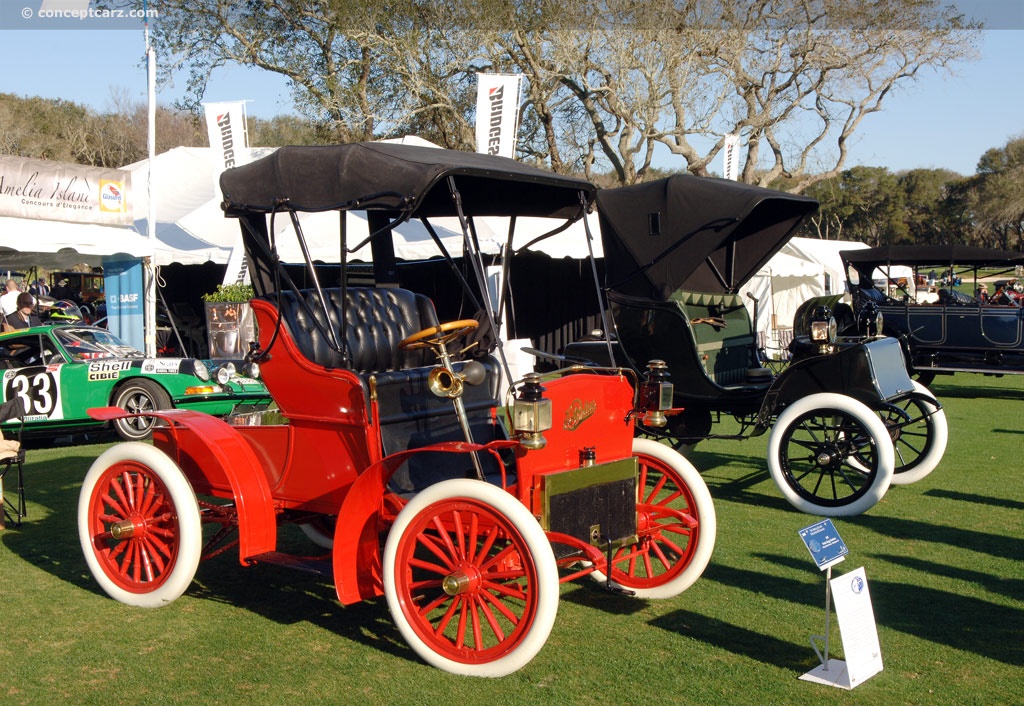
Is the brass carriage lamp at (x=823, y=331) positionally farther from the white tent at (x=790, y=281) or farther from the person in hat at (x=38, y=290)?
the person in hat at (x=38, y=290)

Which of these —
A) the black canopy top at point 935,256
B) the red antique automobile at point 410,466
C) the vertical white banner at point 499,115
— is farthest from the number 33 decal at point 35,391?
the black canopy top at point 935,256

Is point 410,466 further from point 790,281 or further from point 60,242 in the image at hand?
point 790,281

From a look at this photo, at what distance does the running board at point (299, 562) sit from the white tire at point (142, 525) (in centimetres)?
34

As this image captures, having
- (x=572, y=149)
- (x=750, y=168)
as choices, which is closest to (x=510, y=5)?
(x=572, y=149)

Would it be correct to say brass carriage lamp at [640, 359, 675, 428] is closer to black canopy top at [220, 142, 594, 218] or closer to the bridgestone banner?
black canopy top at [220, 142, 594, 218]

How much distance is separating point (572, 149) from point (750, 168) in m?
4.82

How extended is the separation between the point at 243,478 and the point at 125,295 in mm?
9737

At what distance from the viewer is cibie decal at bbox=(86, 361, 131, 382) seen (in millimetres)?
10031

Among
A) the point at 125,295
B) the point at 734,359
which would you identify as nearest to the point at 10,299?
the point at 125,295

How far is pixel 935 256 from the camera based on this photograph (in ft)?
43.1

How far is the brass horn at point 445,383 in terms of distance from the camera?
3.90 meters

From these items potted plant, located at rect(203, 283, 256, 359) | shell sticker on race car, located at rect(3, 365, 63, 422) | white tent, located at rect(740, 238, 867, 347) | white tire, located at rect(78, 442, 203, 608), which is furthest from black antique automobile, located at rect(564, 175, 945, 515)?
white tent, located at rect(740, 238, 867, 347)

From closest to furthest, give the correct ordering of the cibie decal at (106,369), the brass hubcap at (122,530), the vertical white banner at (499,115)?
1. the brass hubcap at (122,530)
2. the cibie decal at (106,369)
3. the vertical white banner at (499,115)

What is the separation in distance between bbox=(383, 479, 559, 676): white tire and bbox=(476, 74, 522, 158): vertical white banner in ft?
39.2
